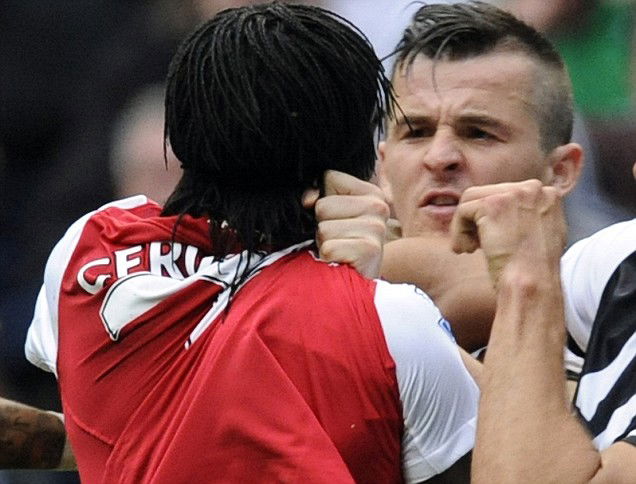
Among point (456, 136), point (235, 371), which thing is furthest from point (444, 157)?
point (235, 371)

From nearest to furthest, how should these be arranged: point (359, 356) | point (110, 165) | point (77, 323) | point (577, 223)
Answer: point (359, 356)
point (77, 323)
point (577, 223)
point (110, 165)

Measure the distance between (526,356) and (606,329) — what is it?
0.72 ft

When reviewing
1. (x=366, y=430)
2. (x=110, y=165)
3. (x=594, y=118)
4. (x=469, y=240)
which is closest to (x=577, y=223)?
(x=594, y=118)

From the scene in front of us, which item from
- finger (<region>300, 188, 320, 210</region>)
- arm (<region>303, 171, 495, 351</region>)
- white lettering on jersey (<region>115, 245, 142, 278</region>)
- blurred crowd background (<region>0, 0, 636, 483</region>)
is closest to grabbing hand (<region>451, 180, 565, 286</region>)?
finger (<region>300, 188, 320, 210</region>)

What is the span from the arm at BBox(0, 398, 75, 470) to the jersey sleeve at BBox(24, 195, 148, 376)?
33 cm

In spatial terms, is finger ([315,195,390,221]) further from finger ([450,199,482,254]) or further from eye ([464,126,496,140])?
eye ([464,126,496,140])

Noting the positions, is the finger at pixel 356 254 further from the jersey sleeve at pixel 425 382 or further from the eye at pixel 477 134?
the eye at pixel 477 134

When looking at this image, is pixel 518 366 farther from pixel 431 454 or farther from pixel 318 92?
pixel 318 92

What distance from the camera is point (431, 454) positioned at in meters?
2.32

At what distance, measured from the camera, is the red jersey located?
→ 2254mm

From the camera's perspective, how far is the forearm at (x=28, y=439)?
3018mm

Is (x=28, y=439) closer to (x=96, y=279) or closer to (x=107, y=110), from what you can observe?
(x=96, y=279)

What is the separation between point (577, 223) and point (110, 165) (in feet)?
4.67

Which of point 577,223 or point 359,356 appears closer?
point 359,356
